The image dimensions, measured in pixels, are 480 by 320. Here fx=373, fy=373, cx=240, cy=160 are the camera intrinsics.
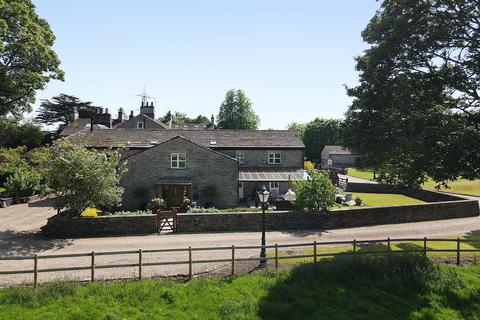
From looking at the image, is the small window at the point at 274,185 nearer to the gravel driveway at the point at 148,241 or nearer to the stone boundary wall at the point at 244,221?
the stone boundary wall at the point at 244,221

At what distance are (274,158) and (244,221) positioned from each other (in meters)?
16.2

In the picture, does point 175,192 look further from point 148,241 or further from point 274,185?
point 274,185

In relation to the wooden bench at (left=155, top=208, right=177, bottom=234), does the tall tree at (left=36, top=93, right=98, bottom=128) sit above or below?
above

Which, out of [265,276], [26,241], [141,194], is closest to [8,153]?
[141,194]

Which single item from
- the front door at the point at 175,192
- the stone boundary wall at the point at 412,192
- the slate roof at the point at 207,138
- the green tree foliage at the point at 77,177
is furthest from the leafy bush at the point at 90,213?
the stone boundary wall at the point at 412,192

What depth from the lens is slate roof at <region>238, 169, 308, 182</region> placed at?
38500mm

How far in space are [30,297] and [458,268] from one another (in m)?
20.0

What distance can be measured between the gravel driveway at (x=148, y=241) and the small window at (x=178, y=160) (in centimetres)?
1136

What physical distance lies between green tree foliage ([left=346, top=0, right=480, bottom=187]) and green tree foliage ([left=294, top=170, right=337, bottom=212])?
570 cm

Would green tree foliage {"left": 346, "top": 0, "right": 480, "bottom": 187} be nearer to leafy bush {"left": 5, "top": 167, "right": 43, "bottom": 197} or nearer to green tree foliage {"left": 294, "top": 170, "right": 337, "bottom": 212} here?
green tree foliage {"left": 294, "top": 170, "right": 337, "bottom": 212}

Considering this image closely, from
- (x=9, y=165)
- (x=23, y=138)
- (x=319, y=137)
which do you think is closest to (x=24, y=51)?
(x=9, y=165)

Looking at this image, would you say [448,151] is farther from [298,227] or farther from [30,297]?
[30,297]

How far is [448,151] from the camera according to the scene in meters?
18.6

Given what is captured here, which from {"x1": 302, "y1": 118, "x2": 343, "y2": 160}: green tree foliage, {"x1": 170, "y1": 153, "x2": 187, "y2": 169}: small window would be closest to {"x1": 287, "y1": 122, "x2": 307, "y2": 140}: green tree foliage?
{"x1": 302, "y1": 118, "x2": 343, "y2": 160}: green tree foliage
